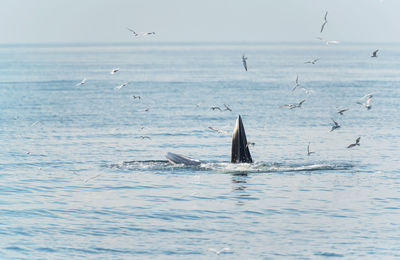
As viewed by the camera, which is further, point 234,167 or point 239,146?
point 234,167

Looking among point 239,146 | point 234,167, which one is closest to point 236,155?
point 234,167

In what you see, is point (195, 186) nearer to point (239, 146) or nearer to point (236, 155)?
point (239, 146)

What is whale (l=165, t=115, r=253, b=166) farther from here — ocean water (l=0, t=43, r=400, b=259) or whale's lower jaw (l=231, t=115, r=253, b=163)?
ocean water (l=0, t=43, r=400, b=259)

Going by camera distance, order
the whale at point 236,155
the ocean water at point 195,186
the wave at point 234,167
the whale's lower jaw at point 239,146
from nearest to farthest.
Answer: the ocean water at point 195,186 → the whale's lower jaw at point 239,146 → the whale at point 236,155 → the wave at point 234,167

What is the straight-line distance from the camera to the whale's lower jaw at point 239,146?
2012 inches

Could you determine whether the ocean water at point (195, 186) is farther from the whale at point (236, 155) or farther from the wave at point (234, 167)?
the whale at point (236, 155)

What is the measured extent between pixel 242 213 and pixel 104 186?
11.4 metres

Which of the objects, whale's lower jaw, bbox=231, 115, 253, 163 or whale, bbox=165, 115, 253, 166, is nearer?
whale's lower jaw, bbox=231, 115, 253, 163

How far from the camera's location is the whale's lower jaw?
5109cm

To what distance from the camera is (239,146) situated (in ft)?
171

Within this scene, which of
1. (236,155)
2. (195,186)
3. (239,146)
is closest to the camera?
(195,186)

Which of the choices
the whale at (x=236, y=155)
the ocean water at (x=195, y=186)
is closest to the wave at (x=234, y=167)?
the ocean water at (x=195, y=186)

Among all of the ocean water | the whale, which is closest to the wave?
the ocean water

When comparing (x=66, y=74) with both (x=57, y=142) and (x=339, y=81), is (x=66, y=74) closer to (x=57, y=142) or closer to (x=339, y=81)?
(x=339, y=81)
